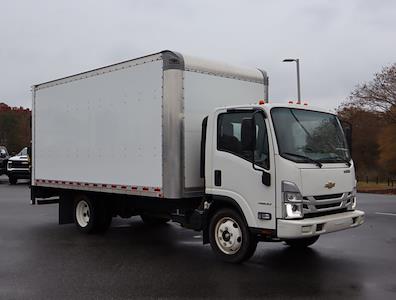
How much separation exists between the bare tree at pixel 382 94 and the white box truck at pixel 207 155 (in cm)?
2467

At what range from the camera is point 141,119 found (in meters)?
8.41

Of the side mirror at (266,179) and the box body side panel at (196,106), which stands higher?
the box body side panel at (196,106)

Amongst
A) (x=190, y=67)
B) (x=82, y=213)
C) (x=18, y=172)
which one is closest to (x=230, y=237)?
(x=190, y=67)

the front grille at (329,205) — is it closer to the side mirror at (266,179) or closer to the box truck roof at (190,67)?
the side mirror at (266,179)

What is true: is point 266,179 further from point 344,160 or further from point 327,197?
point 344,160

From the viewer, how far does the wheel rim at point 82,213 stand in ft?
34.2

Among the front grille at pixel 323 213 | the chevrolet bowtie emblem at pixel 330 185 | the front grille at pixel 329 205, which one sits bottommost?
the front grille at pixel 323 213

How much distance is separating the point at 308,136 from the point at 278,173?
846 mm

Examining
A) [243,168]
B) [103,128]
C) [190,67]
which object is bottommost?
[243,168]

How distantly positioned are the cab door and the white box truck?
0.01 m

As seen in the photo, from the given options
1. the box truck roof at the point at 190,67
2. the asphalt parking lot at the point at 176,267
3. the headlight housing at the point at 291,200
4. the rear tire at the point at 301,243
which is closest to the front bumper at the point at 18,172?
→ the asphalt parking lot at the point at 176,267

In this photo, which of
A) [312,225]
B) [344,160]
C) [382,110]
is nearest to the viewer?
[312,225]

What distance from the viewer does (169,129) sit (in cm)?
789

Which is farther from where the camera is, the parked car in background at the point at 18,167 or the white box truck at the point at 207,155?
the parked car in background at the point at 18,167
